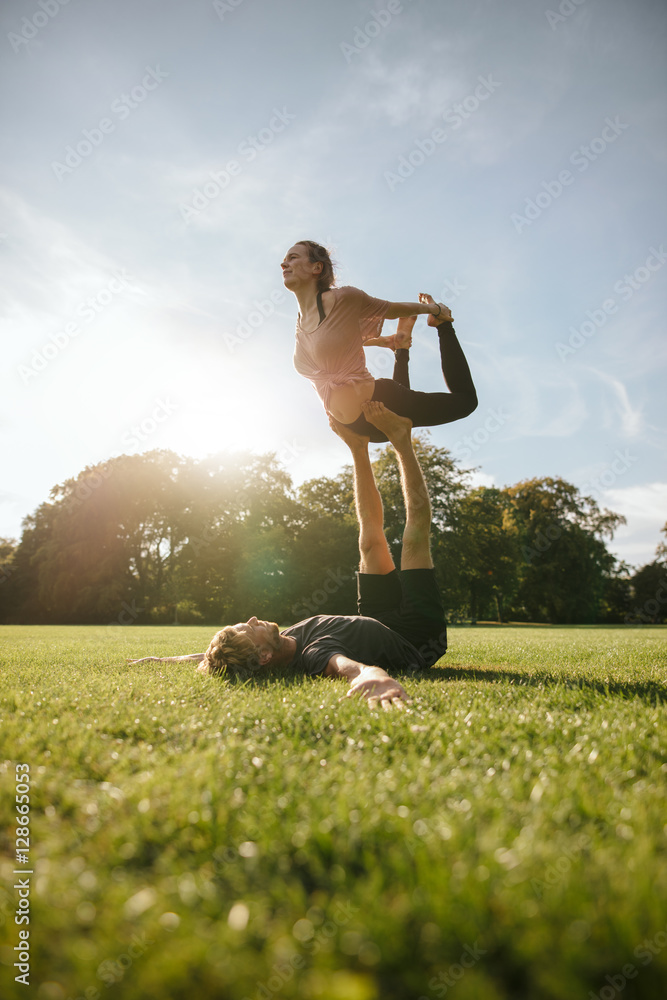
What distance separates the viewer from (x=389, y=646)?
14.1 ft

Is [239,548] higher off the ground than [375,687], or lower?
higher

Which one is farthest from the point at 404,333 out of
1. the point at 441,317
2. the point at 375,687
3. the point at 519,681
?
the point at 375,687

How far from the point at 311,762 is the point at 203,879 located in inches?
30.6

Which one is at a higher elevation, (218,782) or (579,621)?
(218,782)

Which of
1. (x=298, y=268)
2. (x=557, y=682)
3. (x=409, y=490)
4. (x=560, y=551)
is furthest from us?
(x=560, y=551)

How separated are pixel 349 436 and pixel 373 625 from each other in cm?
214

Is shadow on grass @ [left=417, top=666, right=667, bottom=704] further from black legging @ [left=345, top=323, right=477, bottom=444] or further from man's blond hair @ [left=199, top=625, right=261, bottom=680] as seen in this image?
black legging @ [left=345, top=323, right=477, bottom=444]

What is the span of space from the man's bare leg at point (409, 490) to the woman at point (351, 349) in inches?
7.2

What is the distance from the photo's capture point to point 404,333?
5828 mm

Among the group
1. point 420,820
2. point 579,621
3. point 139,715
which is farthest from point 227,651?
point 579,621

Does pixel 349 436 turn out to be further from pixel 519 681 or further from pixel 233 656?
pixel 519 681

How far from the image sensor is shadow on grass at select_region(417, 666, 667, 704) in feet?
10.5

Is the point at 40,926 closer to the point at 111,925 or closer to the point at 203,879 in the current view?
the point at 111,925

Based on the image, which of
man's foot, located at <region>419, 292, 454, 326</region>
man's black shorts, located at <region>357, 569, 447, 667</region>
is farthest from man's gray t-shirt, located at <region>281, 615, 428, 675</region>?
man's foot, located at <region>419, 292, 454, 326</region>
